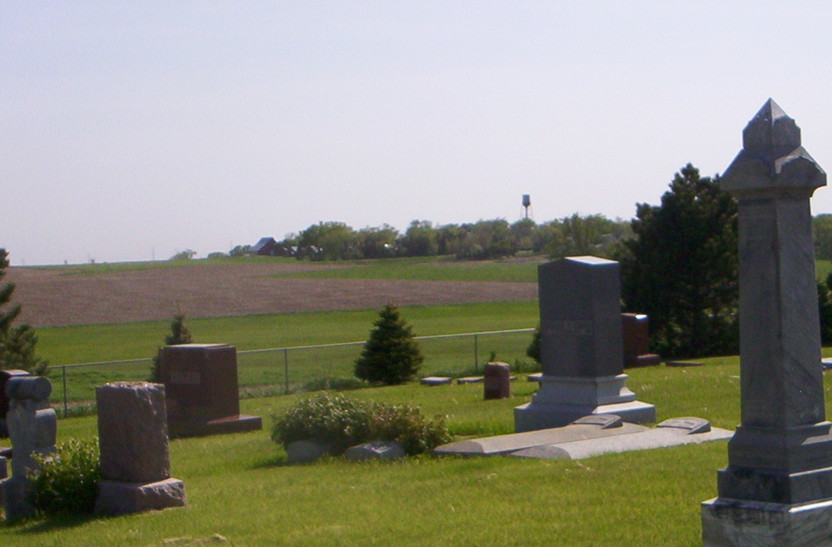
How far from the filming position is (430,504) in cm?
948

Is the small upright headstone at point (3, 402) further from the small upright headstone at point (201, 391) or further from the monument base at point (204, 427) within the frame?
the monument base at point (204, 427)

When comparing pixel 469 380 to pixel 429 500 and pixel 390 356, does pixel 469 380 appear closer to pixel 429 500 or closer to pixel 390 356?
pixel 390 356

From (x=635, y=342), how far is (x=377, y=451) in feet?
51.1

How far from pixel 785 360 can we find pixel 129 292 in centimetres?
6634

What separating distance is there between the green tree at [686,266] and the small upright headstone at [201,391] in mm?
16224

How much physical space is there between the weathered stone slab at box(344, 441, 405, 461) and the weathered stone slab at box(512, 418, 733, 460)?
1394 millimetres

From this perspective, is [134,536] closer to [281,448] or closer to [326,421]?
[326,421]

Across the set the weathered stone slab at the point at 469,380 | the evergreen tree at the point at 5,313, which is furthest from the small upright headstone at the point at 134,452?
the evergreen tree at the point at 5,313

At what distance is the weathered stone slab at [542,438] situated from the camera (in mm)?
12062

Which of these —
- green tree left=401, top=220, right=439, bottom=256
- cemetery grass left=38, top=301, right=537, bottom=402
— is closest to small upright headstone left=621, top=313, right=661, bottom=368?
cemetery grass left=38, top=301, right=537, bottom=402

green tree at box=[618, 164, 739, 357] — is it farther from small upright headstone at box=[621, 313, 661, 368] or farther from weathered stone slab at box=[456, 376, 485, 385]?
weathered stone slab at box=[456, 376, 485, 385]

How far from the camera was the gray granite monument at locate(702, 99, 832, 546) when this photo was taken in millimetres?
6562

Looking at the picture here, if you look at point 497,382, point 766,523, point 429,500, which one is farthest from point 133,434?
point 497,382

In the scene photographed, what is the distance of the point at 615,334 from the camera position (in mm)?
15617
